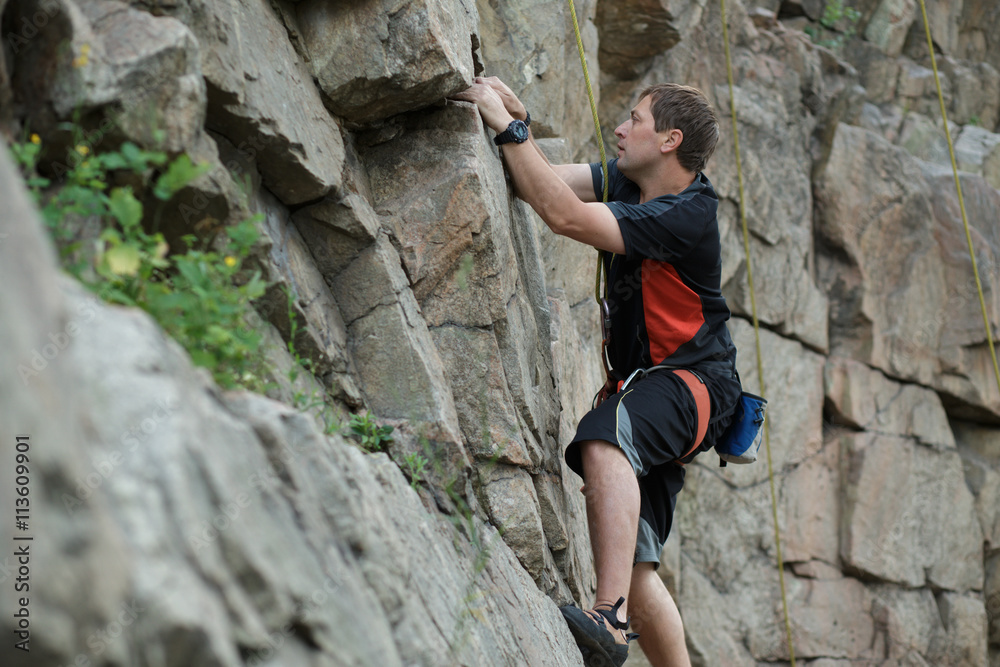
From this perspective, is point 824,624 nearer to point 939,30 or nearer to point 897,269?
point 897,269

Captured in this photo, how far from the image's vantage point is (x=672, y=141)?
3693mm

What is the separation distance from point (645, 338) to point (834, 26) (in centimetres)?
684

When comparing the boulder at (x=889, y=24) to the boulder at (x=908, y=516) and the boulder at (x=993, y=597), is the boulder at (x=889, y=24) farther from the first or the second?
the boulder at (x=993, y=597)

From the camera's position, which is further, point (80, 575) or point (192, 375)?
point (192, 375)

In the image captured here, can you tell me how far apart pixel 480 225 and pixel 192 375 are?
5.76ft

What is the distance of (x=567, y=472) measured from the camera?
4074mm

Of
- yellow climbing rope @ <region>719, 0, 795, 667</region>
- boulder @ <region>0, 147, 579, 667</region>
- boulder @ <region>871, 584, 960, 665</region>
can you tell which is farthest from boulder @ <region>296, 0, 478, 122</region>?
boulder @ <region>871, 584, 960, 665</region>

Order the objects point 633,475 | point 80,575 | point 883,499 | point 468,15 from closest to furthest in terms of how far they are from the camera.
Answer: point 80,575, point 633,475, point 468,15, point 883,499

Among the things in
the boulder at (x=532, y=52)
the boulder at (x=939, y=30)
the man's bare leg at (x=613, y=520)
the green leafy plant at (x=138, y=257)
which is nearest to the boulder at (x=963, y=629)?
the boulder at (x=939, y=30)

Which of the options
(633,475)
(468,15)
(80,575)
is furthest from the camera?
(468,15)

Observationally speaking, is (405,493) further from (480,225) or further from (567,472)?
(567,472)

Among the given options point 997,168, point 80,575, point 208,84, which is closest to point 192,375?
point 80,575

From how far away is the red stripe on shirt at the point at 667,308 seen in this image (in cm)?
363

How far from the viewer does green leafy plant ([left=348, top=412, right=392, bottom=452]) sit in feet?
9.11
